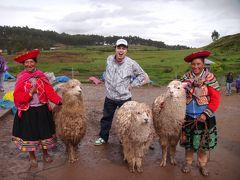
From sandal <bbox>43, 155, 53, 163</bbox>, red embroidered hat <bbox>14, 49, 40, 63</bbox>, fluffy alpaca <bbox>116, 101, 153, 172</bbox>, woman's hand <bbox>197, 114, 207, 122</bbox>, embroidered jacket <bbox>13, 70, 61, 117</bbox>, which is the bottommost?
sandal <bbox>43, 155, 53, 163</bbox>

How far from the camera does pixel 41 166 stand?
16.9 ft

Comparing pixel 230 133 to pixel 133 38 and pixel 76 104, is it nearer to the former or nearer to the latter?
pixel 76 104

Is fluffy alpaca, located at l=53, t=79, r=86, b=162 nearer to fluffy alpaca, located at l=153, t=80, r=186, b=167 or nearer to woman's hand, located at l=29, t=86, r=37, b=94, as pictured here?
woman's hand, located at l=29, t=86, r=37, b=94

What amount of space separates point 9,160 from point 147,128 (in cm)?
246

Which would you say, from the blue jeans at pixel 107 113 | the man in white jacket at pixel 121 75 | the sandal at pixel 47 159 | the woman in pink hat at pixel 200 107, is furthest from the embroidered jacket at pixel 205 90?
the sandal at pixel 47 159

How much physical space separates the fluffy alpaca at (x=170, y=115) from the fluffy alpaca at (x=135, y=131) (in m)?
0.23

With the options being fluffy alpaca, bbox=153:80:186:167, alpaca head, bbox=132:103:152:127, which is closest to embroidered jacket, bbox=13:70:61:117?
alpaca head, bbox=132:103:152:127

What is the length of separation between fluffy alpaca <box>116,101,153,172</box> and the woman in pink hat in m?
0.61

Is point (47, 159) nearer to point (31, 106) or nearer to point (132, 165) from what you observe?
point (31, 106)

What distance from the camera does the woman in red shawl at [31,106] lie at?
478cm

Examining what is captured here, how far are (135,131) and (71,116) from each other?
1120 mm

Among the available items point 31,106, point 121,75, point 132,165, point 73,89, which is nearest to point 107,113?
Result: point 121,75

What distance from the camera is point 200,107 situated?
4695mm

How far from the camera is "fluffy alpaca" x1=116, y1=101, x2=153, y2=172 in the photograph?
4.80 m
